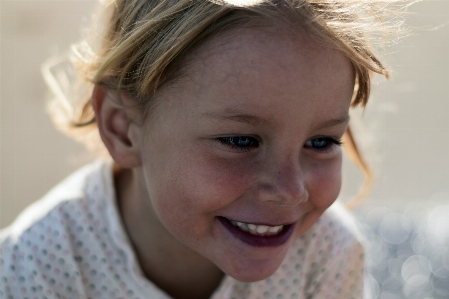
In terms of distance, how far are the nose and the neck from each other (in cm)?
29

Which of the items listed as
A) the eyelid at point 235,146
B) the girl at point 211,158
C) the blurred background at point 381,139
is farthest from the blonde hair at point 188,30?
the blurred background at point 381,139

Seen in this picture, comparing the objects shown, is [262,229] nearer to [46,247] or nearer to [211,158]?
[211,158]

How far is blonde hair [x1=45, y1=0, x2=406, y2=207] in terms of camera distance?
2.82ft

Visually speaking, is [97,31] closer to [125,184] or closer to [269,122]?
[125,184]

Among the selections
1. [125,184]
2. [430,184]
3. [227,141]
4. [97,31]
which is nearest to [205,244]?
[227,141]

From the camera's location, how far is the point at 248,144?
89 centimetres

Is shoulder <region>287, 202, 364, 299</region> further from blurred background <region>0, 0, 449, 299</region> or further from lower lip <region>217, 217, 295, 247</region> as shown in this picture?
blurred background <region>0, 0, 449, 299</region>

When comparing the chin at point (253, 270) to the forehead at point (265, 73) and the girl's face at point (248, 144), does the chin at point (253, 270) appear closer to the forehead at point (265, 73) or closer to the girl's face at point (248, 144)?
the girl's face at point (248, 144)

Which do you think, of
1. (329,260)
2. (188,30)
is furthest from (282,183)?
(329,260)

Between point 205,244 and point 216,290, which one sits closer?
point 205,244

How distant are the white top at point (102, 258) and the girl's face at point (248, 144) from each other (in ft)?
0.58

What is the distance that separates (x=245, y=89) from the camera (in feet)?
2.76

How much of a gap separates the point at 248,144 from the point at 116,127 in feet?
0.90

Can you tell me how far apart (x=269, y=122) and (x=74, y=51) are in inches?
19.0
